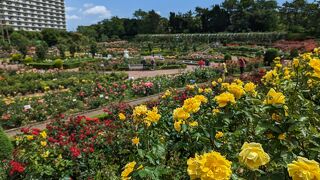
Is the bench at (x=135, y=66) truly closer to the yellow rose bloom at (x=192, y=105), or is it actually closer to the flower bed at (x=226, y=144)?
the flower bed at (x=226, y=144)

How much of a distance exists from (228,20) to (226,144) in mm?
65383

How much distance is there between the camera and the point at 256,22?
192 feet

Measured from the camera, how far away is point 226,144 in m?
2.22

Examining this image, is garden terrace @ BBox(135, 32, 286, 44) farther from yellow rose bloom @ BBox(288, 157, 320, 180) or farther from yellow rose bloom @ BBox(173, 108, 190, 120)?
yellow rose bloom @ BBox(288, 157, 320, 180)

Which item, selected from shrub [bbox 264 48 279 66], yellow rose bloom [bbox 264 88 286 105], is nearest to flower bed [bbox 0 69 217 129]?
yellow rose bloom [bbox 264 88 286 105]

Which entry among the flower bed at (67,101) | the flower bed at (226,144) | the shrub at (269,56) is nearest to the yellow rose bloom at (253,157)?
the flower bed at (226,144)

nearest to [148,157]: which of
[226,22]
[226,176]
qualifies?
[226,176]

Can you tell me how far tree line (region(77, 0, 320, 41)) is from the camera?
2072 inches

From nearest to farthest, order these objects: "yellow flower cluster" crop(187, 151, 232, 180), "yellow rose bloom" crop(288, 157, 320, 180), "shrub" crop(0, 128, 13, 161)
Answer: "yellow rose bloom" crop(288, 157, 320, 180), "yellow flower cluster" crop(187, 151, 232, 180), "shrub" crop(0, 128, 13, 161)

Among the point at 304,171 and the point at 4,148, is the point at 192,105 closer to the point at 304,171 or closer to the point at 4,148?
the point at 304,171

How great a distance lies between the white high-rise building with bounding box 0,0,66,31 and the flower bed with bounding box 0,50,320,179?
79.9 metres

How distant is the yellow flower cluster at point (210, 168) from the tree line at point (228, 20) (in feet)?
146

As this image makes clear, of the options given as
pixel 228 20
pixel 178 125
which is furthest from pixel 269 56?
pixel 228 20

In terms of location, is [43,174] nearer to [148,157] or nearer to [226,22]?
[148,157]
